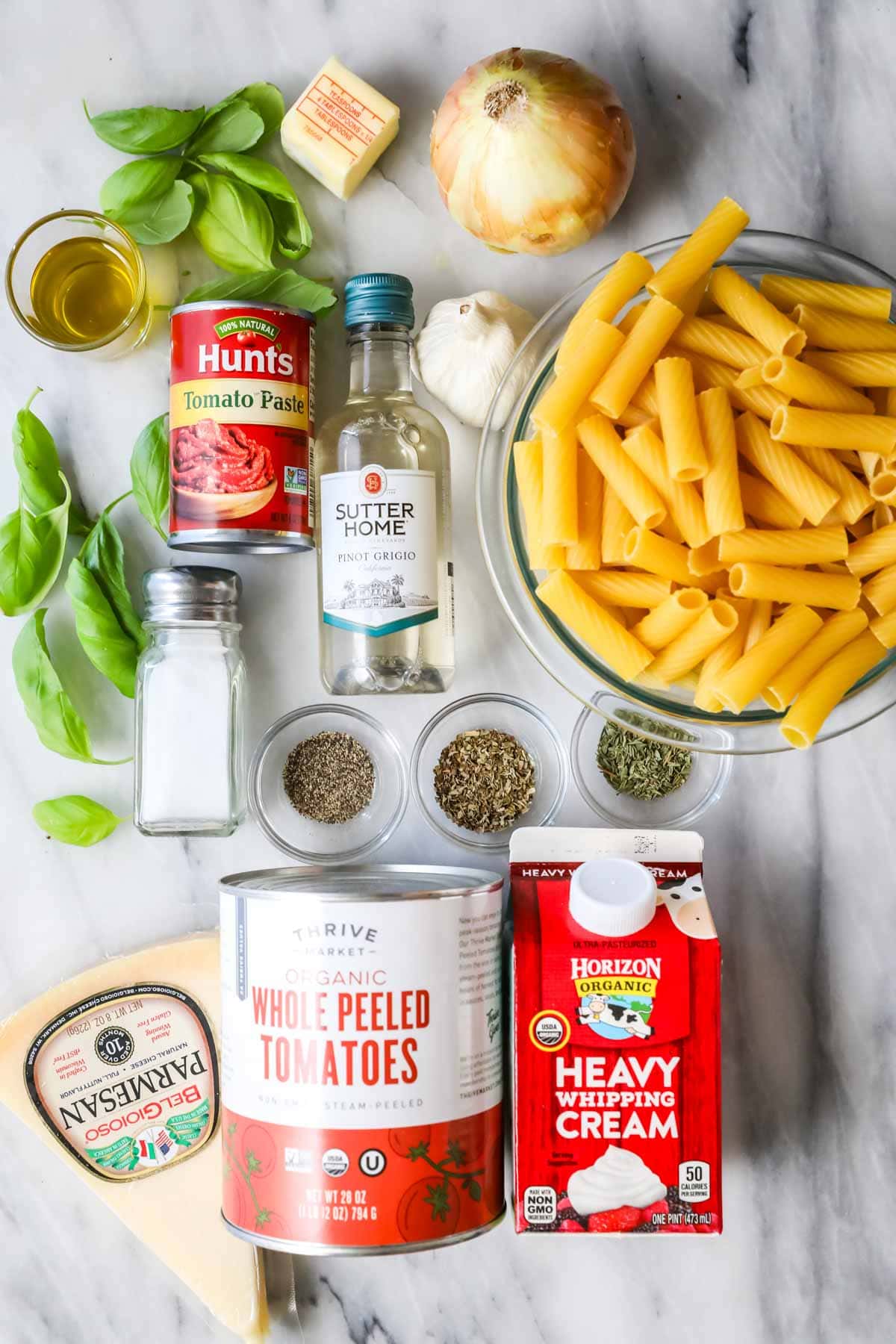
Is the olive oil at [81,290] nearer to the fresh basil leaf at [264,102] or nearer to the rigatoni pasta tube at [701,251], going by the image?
the fresh basil leaf at [264,102]

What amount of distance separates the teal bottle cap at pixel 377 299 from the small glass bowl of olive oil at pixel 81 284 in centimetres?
24

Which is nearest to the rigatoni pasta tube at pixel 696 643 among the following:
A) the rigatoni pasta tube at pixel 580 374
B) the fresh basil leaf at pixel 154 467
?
the rigatoni pasta tube at pixel 580 374

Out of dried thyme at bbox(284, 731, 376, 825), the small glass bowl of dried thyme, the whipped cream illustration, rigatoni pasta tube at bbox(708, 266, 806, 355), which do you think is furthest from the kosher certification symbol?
rigatoni pasta tube at bbox(708, 266, 806, 355)

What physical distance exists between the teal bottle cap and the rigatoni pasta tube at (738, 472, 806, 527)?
0.39 m

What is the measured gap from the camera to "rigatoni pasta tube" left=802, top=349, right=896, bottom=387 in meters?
0.92

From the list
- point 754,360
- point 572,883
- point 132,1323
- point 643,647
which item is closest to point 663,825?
point 572,883

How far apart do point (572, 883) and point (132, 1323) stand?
0.74 meters

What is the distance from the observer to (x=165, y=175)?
1152 millimetres

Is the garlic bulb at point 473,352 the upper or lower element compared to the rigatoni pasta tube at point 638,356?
upper

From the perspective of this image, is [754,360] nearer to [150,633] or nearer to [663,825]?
[663,825]

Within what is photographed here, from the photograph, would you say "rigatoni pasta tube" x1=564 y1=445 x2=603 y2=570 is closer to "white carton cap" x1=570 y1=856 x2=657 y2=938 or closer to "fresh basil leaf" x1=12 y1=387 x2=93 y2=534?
"white carton cap" x1=570 y1=856 x2=657 y2=938

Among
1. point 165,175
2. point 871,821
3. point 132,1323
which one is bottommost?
point 132,1323

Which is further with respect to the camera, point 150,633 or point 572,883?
point 150,633

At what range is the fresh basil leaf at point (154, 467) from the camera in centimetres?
114
